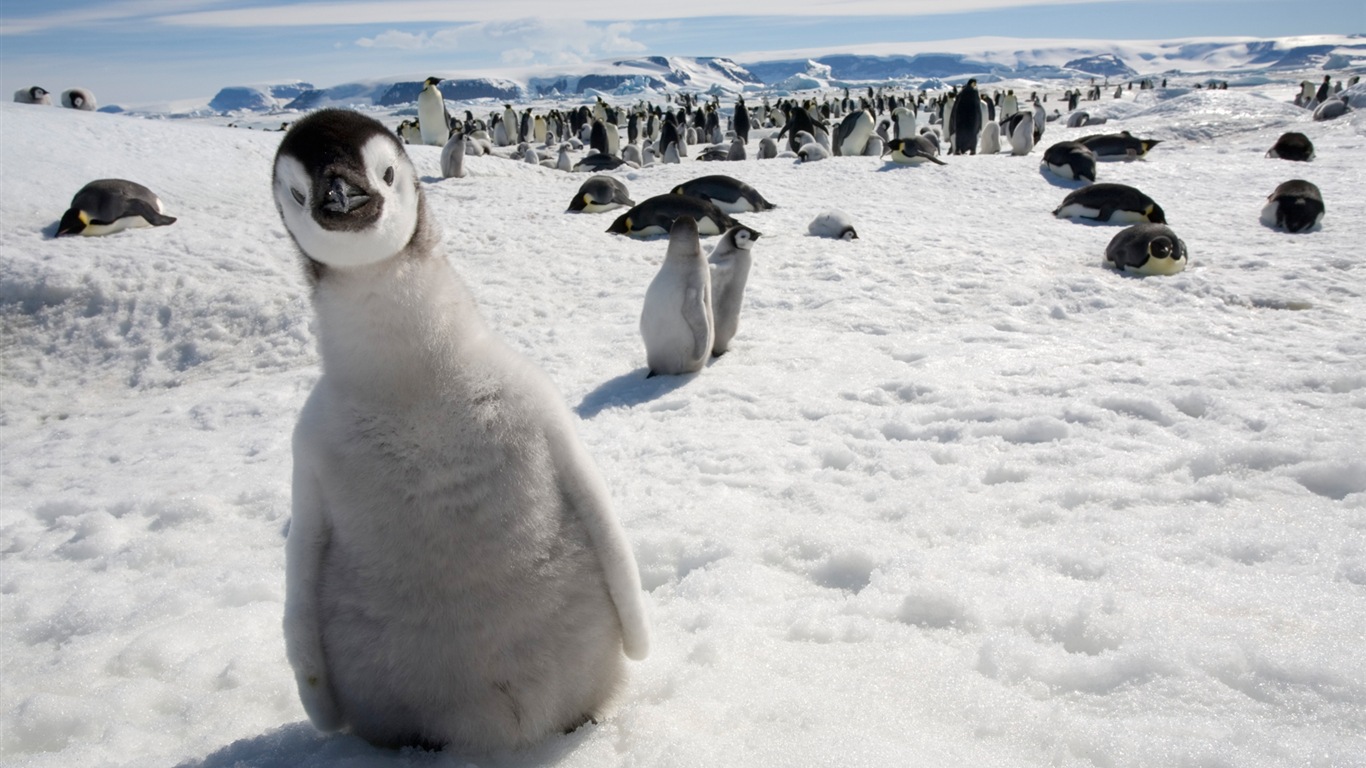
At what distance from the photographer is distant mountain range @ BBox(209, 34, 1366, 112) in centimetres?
10488

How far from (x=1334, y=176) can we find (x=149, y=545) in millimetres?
13747

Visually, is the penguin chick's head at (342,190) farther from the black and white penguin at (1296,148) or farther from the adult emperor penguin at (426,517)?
the black and white penguin at (1296,148)

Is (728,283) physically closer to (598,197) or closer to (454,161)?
(598,197)

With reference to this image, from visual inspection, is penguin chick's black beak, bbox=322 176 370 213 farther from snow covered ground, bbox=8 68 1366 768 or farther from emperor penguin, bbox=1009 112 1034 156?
emperor penguin, bbox=1009 112 1034 156

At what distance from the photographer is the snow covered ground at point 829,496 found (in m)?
1.85

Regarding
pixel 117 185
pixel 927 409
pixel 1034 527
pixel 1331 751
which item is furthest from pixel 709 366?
pixel 117 185

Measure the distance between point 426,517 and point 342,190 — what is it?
2.04ft

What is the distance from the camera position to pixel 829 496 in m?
3.27

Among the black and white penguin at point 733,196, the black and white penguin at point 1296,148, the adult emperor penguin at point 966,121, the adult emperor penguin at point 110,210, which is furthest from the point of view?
the adult emperor penguin at point 966,121

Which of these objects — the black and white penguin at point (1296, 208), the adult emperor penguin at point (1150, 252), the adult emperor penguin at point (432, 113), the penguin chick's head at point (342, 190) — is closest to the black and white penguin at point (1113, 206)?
the black and white penguin at point (1296, 208)

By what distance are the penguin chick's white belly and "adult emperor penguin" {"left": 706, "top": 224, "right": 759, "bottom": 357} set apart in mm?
3900

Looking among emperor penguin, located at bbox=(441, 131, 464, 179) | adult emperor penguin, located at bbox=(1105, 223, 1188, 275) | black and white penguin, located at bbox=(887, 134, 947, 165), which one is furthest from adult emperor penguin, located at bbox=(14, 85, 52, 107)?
adult emperor penguin, located at bbox=(1105, 223, 1188, 275)

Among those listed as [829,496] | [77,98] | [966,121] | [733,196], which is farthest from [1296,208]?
[77,98]

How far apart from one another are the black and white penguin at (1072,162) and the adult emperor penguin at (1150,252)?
5.32m
